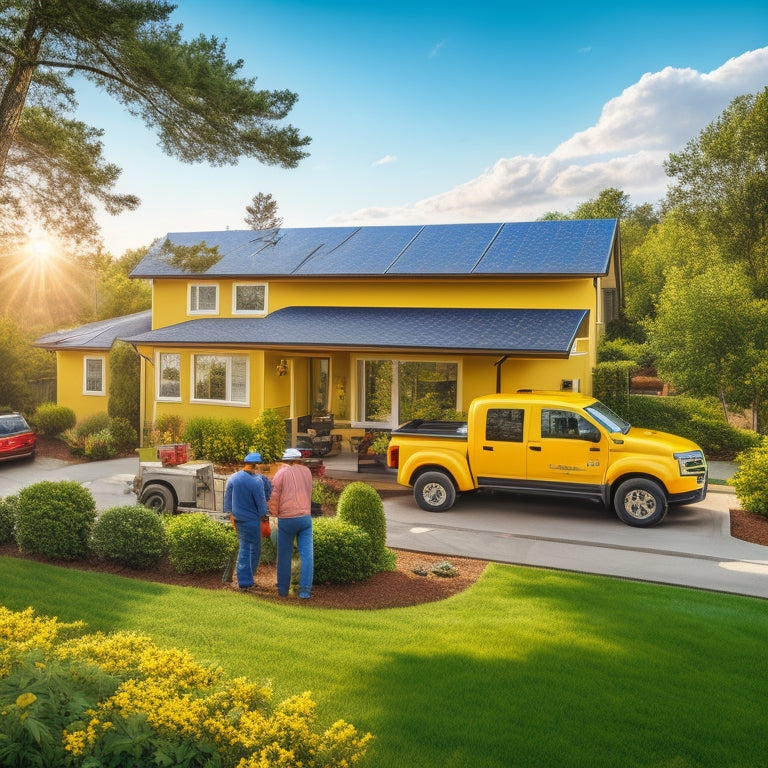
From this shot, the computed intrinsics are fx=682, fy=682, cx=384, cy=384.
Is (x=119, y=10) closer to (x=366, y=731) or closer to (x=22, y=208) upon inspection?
(x=22, y=208)

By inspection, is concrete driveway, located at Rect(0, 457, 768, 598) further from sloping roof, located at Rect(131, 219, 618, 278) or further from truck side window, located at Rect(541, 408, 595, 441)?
sloping roof, located at Rect(131, 219, 618, 278)

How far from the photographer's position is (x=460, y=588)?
27.5 feet

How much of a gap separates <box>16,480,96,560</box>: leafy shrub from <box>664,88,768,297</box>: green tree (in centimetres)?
3274

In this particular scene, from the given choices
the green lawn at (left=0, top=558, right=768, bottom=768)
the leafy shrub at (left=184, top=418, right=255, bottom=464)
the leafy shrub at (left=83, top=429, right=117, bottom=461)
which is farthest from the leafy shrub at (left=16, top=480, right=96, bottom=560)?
the leafy shrub at (left=83, top=429, right=117, bottom=461)

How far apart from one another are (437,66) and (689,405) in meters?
12.5

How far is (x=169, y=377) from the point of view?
68.1 ft

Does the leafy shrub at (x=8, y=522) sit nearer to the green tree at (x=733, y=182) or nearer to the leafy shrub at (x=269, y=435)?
the leafy shrub at (x=269, y=435)

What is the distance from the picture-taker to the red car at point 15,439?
1872 centimetres

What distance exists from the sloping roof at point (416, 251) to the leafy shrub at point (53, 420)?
562 cm

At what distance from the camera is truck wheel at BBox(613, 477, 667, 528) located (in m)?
11.9

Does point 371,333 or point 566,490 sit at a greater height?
point 371,333

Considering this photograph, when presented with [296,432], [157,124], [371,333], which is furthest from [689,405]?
[157,124]

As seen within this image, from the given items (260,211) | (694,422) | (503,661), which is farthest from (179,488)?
(260,211)

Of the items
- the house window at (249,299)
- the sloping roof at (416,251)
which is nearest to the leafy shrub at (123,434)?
the house window at (249,299)
